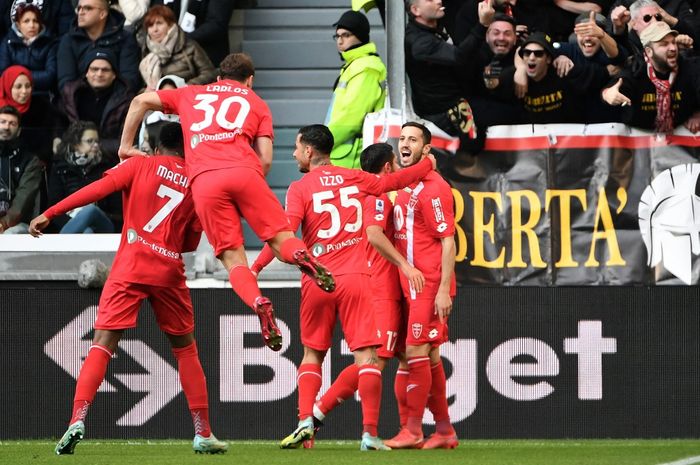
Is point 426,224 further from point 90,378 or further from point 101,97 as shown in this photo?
point 101,97

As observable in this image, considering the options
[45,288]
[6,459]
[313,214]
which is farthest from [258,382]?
[6,459]

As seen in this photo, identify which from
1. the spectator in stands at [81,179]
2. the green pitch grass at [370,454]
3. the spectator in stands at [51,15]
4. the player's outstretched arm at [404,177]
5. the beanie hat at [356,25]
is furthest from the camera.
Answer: the spectator in stands at [51,15]

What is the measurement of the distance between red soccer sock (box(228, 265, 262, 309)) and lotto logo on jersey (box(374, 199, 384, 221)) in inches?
51.9

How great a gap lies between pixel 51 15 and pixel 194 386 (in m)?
5.80

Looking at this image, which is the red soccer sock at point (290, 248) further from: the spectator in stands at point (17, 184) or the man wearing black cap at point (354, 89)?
the spectator in stands at point (17, 184)

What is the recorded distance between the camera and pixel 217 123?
815cm

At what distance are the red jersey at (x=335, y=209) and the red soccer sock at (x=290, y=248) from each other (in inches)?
23.2

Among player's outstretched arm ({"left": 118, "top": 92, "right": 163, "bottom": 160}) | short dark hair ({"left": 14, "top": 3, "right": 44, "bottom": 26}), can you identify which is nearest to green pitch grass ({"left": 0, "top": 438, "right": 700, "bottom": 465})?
player's outstretched arm ({"left": 118, "top": 92, "right": 163, "bottom": 160})

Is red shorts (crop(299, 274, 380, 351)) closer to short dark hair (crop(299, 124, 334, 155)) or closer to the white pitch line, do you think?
short dark hair (crop(299, 124, 334, 155))

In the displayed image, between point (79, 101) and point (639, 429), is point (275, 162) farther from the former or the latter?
point (639, 429)

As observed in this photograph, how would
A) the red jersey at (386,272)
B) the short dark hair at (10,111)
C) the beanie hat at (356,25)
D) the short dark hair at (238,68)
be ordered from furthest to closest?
the short dark hair at (10,111)
the beanie hat at (356,25)
the red jersey at (386,272)
the short dark hair at (238,68)

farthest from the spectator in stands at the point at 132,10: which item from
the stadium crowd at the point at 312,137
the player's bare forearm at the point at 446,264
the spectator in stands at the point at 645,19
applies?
the player's bare forearm at the point at 446,264

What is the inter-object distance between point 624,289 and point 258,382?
2.94 meters

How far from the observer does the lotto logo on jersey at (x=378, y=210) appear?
9101mm
